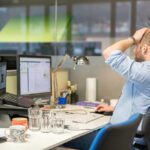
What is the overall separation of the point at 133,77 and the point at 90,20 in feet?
7.31

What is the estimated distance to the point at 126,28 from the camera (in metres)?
3.92

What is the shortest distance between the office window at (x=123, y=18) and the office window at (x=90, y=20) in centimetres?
14

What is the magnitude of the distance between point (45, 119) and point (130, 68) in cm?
64

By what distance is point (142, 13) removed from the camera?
151 inches

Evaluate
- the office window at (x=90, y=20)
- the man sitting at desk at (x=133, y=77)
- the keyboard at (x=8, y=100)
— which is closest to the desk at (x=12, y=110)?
the keyboard at (x=8, y=100)

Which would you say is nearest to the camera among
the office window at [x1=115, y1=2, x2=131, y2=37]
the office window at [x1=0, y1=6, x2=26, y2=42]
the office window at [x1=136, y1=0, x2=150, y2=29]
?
the office window at [x1=136, y1=0, x2=150, y2=29]

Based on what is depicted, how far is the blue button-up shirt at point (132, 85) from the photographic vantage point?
229cm

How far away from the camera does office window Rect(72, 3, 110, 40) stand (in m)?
4.22

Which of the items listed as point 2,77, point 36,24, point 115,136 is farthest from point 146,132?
point 36,24

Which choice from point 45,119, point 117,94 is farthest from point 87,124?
point 117,94

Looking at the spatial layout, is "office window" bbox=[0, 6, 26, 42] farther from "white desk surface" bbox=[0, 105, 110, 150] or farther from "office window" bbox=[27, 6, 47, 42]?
"white desk surface" bbox=[0, 105, 110, 150]

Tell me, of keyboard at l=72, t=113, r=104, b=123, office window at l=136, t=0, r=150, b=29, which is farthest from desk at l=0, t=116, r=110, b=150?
office window at l=136, t=0, r=150, b=29

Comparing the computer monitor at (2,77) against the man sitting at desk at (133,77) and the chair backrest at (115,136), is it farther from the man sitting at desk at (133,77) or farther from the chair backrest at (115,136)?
the chair backrest at (115,136)

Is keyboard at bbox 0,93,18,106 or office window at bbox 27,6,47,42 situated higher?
office window at bbox 27,6,47,42
